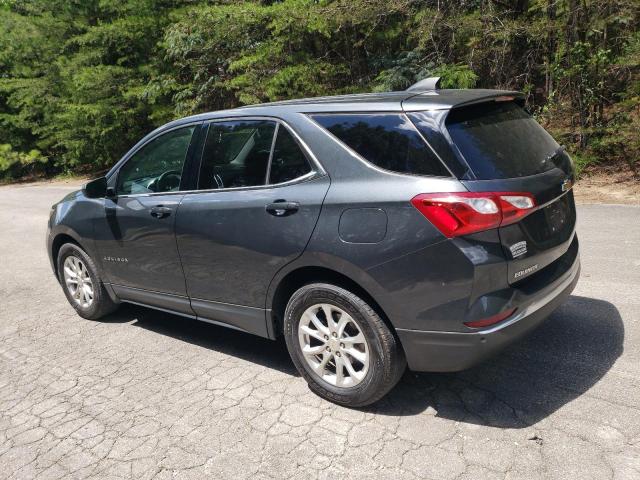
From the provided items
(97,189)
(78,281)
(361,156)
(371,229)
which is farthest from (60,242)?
(371,229)

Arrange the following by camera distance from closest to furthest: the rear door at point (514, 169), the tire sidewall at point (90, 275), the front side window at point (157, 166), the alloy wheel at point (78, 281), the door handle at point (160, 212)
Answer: the rear door at point (514, 169) → the door handle at point (160, 212) → the front side window at point (157, 166) → the tire sidewall at point (90, 275) → the alloy wheel at point (78, 281)

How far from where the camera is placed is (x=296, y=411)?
3371 millimetres

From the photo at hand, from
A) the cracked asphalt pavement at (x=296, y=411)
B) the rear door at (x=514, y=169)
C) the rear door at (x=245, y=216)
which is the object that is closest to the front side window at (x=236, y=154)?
the rear door at (x=245, y=216)

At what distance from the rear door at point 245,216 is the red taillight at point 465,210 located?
0.67 metres

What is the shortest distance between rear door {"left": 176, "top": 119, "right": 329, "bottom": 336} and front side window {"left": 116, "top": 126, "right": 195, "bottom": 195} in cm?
29

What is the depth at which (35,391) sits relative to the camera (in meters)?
3.94

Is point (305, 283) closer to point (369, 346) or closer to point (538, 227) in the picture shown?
point (369, 346)

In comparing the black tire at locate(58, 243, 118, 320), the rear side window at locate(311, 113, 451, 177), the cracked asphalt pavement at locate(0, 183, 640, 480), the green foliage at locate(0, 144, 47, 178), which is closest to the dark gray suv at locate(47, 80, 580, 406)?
the rear side window at locate(311, 113, 451, 177)

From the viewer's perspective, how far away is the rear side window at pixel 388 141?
9.66 ft

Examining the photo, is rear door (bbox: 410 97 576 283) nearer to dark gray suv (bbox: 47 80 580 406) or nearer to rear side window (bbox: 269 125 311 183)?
→ dark gray suv (bbox: 47 80 580 406)

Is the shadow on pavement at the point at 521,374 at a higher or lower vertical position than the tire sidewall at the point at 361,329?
lower

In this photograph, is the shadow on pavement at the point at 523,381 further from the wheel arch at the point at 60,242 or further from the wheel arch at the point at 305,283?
the wheel arch at the point at 60,242

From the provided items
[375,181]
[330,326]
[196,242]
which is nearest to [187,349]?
[196,242]

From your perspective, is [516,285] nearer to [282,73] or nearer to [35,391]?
[35,391]
